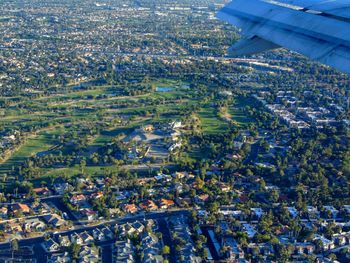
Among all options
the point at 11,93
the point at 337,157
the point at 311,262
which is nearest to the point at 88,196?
the point at 311,262

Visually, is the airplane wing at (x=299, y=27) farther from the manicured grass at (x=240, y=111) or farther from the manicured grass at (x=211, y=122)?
the manicured grass at (x=240, y=111)

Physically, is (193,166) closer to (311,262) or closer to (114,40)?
(311,262)

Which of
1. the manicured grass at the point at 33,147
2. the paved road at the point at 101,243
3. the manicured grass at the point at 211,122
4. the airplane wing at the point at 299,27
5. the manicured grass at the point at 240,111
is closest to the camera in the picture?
the airplane wing at the point at 299,27

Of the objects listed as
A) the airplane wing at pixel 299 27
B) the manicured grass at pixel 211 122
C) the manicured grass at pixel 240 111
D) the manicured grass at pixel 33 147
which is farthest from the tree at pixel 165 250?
the manicured grass at pixel 240 111

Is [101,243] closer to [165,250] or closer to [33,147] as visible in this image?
[165,250]

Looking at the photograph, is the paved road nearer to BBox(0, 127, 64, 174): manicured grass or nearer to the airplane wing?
BBox(0, 127, 64, 174): manicured grass

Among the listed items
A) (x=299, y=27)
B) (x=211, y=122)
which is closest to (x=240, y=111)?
(x=211, y=122)

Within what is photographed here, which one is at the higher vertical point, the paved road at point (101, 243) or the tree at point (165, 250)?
the tree at point (165, 250)

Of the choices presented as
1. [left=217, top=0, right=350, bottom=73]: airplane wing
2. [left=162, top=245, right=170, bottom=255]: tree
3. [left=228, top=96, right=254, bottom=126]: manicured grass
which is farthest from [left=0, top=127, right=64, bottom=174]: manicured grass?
[left=217, top=0, right=350, bottom=73]: airplane wing

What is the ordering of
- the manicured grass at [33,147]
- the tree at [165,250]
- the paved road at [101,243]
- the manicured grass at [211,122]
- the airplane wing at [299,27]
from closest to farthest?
the airplane wing at [299,27] → the tree at [165,250] → the paved road at [101,243] → the manicured grass at [33,147] → the manicured grass at [211,122]
